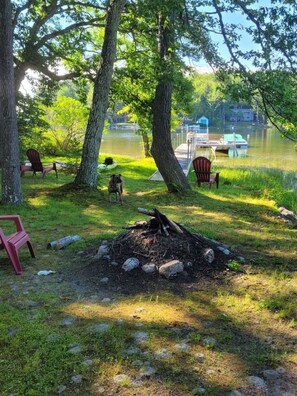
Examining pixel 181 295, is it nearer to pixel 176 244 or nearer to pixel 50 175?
pixel 176 244

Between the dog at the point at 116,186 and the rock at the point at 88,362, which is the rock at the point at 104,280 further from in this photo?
the dog at the point at 116,186

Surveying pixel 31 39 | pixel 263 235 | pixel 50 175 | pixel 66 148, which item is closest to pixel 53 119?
pixel 66 148

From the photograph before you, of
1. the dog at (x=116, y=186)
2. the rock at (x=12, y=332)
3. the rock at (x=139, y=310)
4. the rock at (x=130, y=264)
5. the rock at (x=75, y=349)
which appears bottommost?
the rock at (x=139, y=310)

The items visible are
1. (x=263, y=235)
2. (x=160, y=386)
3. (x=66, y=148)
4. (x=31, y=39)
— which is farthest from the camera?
(x=66, y=148)

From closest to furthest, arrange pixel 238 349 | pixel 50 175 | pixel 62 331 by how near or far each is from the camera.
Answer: pixel 238 349 → pixel 62 331 → pixel 50 175

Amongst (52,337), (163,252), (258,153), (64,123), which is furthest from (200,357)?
(258,153)

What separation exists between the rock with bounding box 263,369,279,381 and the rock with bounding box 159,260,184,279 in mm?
1495

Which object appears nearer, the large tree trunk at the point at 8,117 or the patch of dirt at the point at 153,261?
the patch of dirt at the point at 153,261

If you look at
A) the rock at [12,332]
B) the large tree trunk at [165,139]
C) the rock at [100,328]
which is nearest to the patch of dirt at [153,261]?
the rock at [100,328]

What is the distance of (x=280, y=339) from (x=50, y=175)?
11.2 m

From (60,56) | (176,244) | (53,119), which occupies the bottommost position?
(176,244)

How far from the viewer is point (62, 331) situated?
2625 millimetres

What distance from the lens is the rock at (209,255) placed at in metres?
3.89

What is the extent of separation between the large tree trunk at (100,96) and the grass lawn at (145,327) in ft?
11.2
